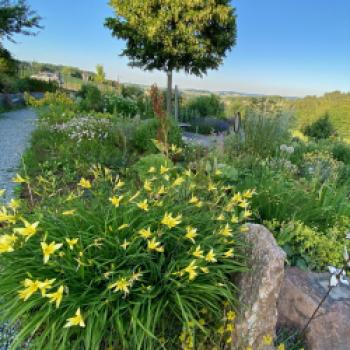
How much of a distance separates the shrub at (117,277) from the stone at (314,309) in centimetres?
44

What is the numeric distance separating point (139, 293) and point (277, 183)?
180 centimetres

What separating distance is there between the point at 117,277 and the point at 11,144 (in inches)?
238

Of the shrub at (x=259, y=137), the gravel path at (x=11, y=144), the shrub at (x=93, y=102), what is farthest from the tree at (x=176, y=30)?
the shrub at (x=259, y=137)

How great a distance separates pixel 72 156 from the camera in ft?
14.5

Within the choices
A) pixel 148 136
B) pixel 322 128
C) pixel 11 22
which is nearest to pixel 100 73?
pixel 11 22

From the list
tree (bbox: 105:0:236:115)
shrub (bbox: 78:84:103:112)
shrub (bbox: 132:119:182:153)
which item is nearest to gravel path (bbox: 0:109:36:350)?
shrub (bbox: 132:119:182:153)

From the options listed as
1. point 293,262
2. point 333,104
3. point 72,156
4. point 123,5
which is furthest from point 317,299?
point 333,104

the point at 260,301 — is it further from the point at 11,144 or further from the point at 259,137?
the point at 11,144

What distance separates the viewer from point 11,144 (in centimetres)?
621

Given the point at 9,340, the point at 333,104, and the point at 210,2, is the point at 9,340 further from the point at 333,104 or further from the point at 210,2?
the point at 333,104

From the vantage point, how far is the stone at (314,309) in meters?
1.57

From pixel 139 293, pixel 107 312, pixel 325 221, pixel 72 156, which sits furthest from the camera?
pixel 72 156

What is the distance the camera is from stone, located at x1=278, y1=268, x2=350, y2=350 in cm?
157

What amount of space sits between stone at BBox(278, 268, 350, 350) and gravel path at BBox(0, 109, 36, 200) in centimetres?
317
